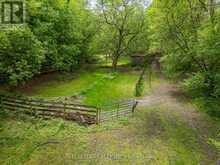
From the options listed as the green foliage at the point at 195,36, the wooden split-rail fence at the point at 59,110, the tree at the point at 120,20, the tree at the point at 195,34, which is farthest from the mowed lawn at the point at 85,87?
the tree at the point at 120,20

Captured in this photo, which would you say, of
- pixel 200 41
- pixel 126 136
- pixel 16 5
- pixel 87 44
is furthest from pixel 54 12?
pixel 126 136

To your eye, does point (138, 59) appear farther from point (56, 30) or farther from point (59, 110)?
point (59, 110)

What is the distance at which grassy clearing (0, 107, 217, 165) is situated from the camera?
12555 mm

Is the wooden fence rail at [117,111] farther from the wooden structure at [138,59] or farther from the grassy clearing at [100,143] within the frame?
the wooden structure at [138,59]

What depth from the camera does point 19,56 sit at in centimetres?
1909

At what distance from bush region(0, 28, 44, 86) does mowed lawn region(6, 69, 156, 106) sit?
2370 mm

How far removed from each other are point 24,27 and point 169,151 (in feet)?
41.0

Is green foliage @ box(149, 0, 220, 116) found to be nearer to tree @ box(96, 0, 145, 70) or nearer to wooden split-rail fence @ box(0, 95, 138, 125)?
wooden split-rail fence @ box(0, 95, 138, 125)

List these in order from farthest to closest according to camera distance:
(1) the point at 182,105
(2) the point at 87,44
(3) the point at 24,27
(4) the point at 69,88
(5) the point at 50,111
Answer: (2) the point at 87,44 < (4) the point at 69,88 < (1) the point at 182,105 < (3) the point at 24,27 < (5) the point at 50,111

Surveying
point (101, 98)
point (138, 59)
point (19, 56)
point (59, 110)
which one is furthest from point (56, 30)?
point (138, 59)

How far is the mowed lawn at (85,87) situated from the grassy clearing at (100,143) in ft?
16.2

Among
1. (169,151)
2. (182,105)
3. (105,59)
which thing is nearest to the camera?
(169,151)

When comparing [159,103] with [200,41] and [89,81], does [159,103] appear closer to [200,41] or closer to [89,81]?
[200,41]

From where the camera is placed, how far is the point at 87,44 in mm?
35594
